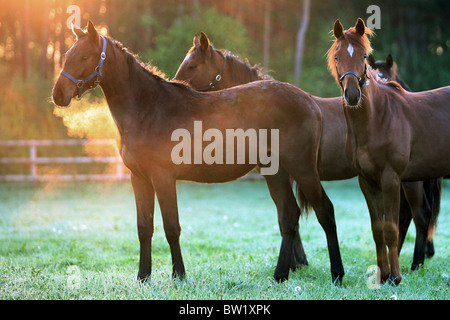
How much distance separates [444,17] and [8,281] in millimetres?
27768

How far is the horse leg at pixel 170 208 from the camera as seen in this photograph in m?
4.71

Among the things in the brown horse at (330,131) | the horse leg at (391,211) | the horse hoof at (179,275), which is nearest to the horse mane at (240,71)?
the brown horse at (330,131)

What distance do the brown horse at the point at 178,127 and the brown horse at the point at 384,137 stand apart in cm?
47

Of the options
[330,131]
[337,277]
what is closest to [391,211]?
[337,277]

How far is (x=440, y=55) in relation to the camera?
24.0 meters

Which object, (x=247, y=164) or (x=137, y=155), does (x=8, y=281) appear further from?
(x=247, y=164)

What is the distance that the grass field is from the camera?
4598mm

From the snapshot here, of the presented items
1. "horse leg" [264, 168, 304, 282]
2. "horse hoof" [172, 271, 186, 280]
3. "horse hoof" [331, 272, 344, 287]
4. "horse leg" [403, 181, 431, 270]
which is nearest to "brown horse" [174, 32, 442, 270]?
"horse leg" [403, 181, 431, 270]

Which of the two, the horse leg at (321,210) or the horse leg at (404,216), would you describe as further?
the horse leg at (404,216)

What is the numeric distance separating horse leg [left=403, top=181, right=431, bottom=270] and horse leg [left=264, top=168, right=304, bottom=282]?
1.83m

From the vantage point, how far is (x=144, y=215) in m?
4.98

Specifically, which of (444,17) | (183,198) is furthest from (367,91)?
(444,17)

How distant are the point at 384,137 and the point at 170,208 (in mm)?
2279

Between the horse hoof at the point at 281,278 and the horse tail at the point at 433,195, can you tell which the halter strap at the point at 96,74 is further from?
the horse tail at the point at 433,195
